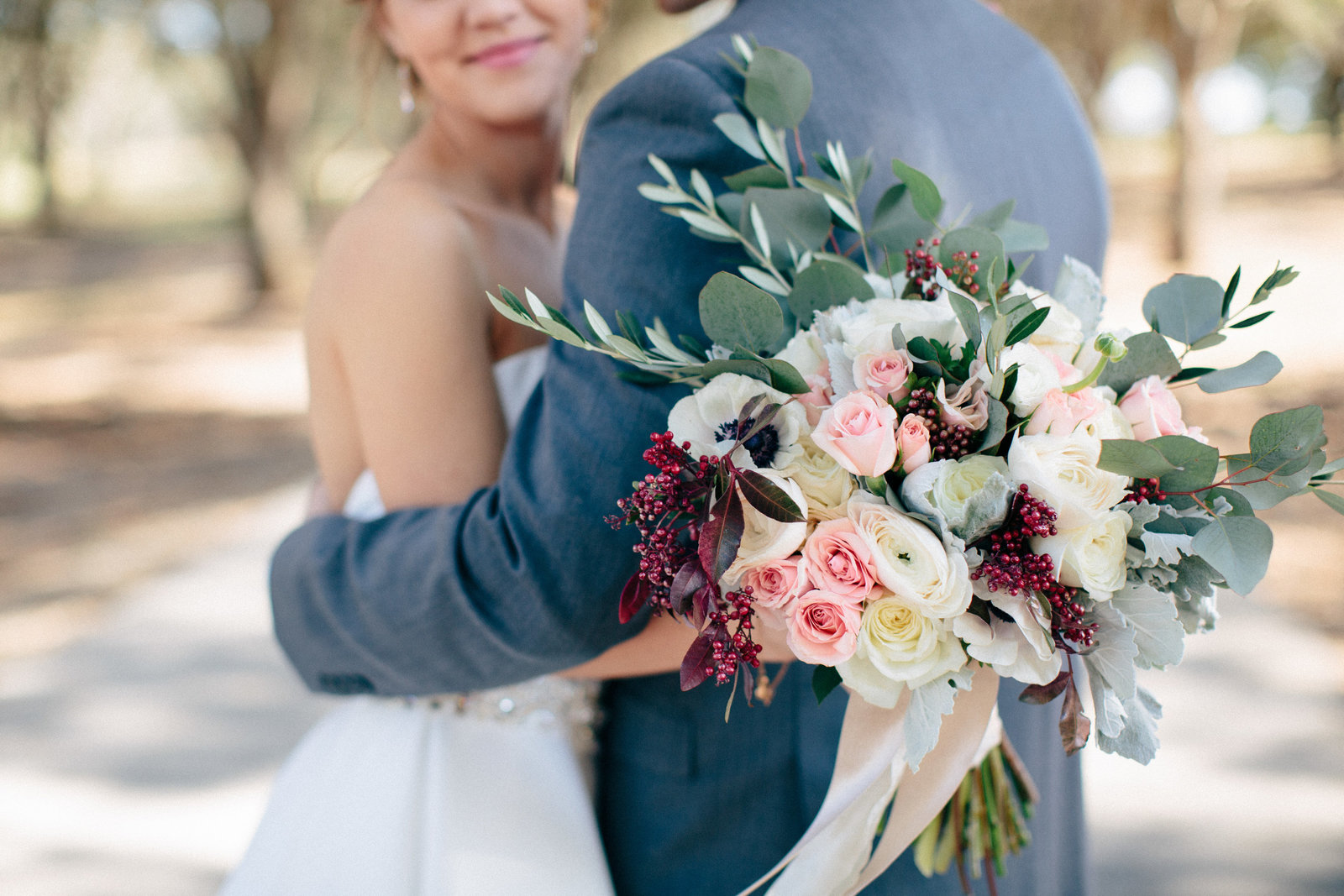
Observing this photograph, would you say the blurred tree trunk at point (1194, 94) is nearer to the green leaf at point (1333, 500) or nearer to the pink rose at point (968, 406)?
the green leaf at point (1333, 500)

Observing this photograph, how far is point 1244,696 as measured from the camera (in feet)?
14.3

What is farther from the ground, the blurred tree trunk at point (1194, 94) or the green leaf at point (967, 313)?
the blurred tree trunk at point (1194, 94)

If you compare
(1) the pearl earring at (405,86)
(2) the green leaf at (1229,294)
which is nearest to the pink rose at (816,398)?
(2) the green leaf at (1229,294)

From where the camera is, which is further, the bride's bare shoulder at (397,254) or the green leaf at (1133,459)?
the bride's bare shoulder at (397,254)

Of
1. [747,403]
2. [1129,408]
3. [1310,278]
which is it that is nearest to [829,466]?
[747,403]

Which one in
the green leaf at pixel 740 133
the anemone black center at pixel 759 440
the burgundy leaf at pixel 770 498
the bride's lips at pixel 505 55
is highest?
the bride's lips at pixel 505 55

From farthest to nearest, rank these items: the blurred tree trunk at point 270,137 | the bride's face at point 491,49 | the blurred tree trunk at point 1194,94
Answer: the blurred tree trunk at point 270,137 < the blurred tree trunk at point 1194,94 < the bride's face at point 491,49

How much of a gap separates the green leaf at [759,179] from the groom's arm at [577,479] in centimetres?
8

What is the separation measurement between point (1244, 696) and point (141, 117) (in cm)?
5235

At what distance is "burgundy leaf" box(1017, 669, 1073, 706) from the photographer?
1040mm

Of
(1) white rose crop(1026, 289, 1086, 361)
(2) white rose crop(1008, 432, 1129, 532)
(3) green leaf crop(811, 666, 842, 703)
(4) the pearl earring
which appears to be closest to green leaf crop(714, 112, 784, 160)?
(1) white rose crop(1026, 289, 1086, 361)

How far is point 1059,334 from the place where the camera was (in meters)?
1.08

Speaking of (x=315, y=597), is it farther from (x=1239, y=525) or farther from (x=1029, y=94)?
(x=1029, y=94)

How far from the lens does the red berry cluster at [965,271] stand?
108cm
